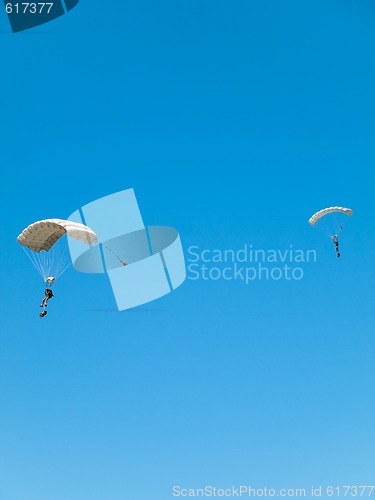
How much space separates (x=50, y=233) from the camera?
21.7 meters

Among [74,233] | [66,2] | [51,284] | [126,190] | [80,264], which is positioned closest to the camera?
[74,233]

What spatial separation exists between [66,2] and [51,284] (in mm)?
12408

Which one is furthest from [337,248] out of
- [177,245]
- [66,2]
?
[66,2]

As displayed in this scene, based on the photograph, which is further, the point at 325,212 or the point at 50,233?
the point at 325,212

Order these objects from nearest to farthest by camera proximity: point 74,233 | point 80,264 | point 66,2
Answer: point 74,233
point 66,2
point 80,264

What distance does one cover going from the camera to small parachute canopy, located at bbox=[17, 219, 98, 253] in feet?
62.8

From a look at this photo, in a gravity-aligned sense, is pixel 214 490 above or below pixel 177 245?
below

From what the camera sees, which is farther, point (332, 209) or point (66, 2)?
point (332, 209)

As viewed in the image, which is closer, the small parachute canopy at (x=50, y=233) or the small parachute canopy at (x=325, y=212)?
the small parachute canopy at (x=50, y=233)

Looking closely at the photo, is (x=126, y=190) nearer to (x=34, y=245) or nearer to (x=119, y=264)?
(x=119, y=264)

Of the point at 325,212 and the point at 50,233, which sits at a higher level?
the point at 325,212

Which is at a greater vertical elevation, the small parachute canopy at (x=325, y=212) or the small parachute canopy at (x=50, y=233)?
the small parachute canopy at (x=325, y=212)

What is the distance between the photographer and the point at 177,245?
26.2 metres

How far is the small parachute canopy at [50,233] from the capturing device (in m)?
19.2
